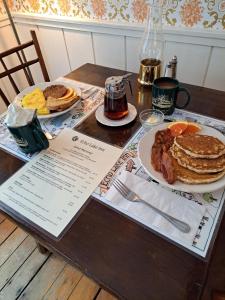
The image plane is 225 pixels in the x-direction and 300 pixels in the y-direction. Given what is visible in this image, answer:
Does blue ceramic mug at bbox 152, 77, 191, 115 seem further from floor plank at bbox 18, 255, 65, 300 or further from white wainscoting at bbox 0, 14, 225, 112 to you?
floor plank at bbox 18, 255, 65, 300

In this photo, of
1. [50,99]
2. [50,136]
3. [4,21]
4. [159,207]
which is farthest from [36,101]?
[4,21]

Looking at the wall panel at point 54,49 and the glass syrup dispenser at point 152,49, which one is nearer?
the glass syrup dispenser at point 152,49

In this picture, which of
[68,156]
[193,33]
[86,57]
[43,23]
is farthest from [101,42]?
[68,156]

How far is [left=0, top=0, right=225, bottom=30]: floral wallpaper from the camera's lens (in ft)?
3.46

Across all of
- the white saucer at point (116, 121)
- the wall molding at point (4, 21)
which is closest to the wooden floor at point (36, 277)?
the white saucer at point (116, 121)

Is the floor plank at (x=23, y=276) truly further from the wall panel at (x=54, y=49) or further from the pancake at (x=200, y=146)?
the wall panel at (x=54, y=49)

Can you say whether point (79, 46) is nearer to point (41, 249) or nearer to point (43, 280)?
point (41, 249)

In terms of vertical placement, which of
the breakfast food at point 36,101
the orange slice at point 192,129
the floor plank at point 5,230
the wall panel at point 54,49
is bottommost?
the floor plank at point 5,230

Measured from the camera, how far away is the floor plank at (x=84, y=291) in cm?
102

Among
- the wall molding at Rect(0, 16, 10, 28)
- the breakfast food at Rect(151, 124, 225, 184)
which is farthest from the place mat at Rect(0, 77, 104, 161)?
the wall molding at Rect(0, 16, 10, 28)

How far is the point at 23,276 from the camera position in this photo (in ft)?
3.66

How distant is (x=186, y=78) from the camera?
51.7 inches

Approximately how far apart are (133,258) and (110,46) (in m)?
1.37

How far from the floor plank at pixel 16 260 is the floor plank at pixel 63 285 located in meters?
0.23
